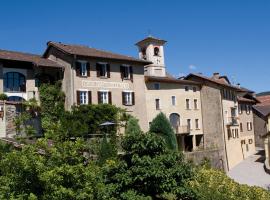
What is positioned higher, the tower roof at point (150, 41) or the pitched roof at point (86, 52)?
the tower roof at point (150, 41)

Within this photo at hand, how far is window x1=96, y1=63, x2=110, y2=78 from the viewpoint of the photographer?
1486 inches

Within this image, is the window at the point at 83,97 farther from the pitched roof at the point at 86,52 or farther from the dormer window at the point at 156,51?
the dormer window at the point at 156,51

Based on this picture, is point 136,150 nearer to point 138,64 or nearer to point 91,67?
point 91,67

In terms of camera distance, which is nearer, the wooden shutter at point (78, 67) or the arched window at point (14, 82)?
the arched window at point (14, 82)

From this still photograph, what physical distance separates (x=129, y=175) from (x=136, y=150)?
1141mm

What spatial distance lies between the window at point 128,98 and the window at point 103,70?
8.68ft

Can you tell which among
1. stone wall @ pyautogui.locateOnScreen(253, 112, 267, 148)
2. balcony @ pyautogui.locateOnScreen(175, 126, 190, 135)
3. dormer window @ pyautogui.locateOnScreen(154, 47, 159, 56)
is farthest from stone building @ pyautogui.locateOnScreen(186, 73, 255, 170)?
stone wall @ pyautogui.locateOnScreen(253, 112, 267, 148)

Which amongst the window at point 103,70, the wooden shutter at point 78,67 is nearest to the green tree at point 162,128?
the window at point 103,70

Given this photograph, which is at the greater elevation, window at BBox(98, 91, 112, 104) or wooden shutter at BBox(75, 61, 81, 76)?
wooden shutter at BBox(75, 61, 81, 76)

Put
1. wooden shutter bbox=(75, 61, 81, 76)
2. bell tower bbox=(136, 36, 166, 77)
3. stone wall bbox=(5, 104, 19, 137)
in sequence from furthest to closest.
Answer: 1. bell tower bbox=(136, 36, 166, 77)
2. wooden shutter bbox=(75, 61, 81, 76)
3. stone wall bbox=(5, 104, 19, 137)

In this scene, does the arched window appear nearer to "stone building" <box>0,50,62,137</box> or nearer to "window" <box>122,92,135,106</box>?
"stone building" <box>0,50,62,137</box>

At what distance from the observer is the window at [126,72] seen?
1559 inches

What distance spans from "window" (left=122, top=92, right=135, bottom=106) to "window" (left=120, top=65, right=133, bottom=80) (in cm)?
162

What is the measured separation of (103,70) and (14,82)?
832 centimetres
